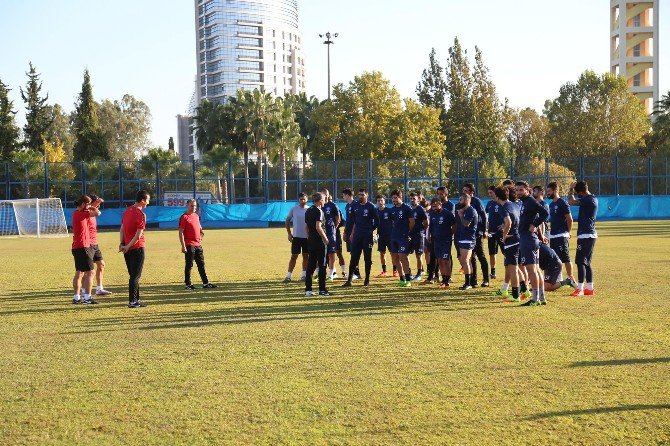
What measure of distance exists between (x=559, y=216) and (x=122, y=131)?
92970mm

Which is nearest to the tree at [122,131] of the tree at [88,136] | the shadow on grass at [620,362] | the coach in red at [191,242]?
the tree at [88,136]

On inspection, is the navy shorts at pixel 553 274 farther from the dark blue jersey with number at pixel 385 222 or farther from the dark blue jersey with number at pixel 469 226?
the dark blue jersey with number at pixel 385 222

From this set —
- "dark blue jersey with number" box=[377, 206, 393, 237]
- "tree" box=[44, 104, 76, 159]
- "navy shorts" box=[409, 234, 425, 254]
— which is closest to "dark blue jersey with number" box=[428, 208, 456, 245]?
"navy shorts" box=[409, 234, 425, 254]

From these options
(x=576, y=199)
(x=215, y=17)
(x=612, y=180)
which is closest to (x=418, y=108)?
(x=612, y=180)

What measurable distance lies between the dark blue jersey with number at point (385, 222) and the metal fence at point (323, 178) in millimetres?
34319

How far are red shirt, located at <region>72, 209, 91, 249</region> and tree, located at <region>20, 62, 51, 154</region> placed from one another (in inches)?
2560

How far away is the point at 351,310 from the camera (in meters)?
12.5

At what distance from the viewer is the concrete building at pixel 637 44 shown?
308 ft

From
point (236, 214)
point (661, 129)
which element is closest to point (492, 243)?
point (236, 214)

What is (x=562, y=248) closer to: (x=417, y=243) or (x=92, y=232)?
(x=417, y=243)

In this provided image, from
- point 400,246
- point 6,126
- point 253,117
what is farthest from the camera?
point 253,117

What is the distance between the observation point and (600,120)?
73312 mm

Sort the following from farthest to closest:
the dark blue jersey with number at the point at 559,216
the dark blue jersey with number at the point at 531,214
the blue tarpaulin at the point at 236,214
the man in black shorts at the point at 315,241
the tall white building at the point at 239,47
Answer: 1. the tall white building at the point at 239,47
2. the blue tarpaulin at the point at 236,214
3. the dark blue jersey with number at the point at 559,216
4. the man in black shorts at the point at 315,241
5. the dark blue jersey with number at the point at 531,214

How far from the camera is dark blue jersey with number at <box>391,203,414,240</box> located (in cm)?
1616
